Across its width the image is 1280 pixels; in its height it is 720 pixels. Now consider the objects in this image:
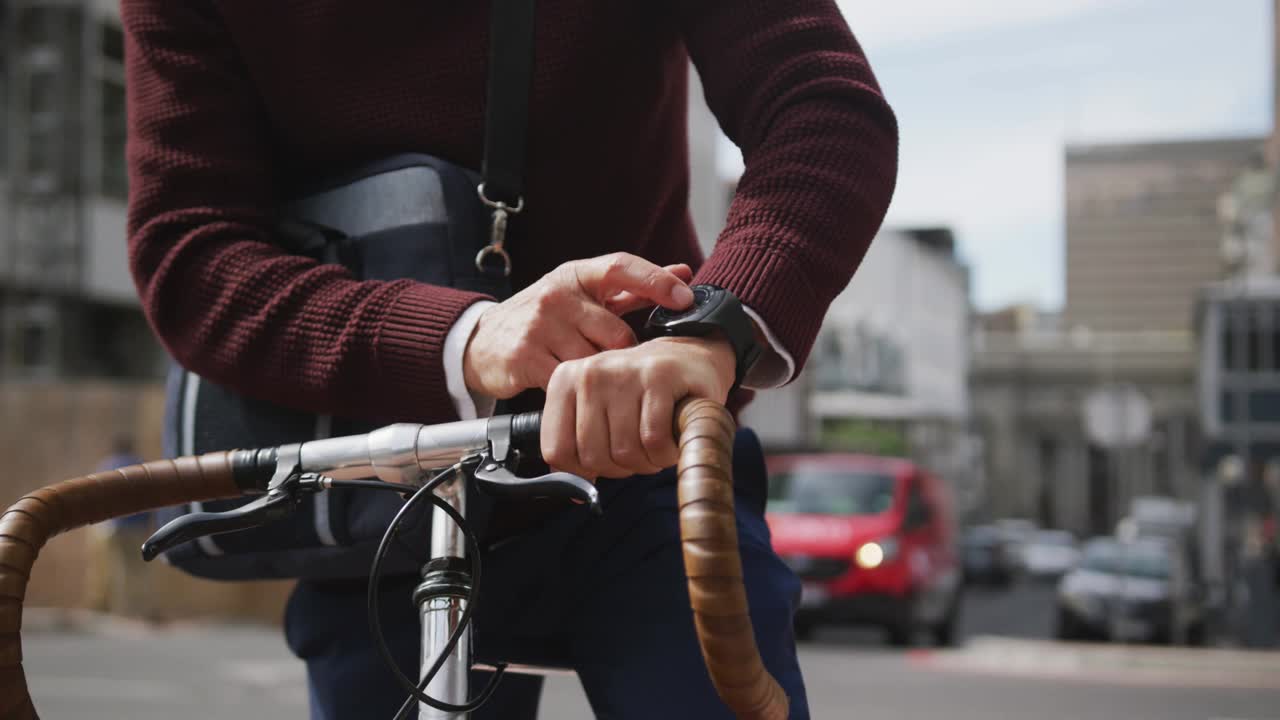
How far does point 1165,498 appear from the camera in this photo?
77.4 meters

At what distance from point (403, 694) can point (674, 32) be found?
801mm

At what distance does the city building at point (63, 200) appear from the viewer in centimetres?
2189

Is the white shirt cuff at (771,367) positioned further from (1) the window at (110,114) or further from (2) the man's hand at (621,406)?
(1) the window at (110,114)

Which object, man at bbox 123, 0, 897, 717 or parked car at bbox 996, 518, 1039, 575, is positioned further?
parked car at bbox 996, 518, 1039, 575

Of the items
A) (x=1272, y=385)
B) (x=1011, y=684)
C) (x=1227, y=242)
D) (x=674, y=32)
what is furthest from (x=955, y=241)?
(x=674, y=32)

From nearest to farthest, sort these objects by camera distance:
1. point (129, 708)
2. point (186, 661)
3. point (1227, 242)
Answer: point (129, 708) < point (186, 661) < point (1227, 242)

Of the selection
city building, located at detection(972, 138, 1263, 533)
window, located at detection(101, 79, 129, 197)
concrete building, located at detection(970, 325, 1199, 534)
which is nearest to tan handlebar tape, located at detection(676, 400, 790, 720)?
window, located at detection(101, 79, 129, 197)

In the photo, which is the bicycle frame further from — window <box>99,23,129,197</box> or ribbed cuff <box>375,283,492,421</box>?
window <box>99,23,129,197</box>

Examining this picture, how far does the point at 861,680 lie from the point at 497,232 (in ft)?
29.6

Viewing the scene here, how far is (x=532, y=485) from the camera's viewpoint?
1.09 metres

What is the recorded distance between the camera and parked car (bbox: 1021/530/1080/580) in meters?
52.7

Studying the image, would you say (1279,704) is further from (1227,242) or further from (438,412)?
(1227,242)

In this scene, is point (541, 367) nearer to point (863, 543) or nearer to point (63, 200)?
point (863, 543)

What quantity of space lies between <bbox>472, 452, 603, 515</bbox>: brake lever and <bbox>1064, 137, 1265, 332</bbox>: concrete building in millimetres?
68565
